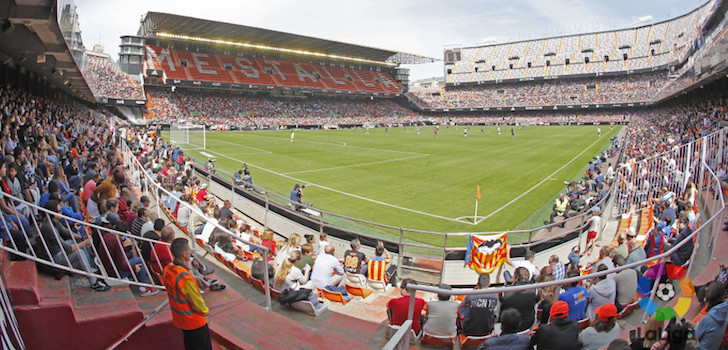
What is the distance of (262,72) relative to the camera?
74.8 meters

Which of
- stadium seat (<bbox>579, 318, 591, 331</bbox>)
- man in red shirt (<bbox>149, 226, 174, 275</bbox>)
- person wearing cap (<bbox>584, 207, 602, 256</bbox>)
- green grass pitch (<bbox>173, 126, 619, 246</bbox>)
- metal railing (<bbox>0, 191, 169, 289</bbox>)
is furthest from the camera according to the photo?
green grass pitch (<bbox>173, 126, 619, 246</bbox>)

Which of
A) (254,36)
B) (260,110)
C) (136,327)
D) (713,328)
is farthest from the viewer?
(260,110)

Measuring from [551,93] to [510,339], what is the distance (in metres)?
91.0

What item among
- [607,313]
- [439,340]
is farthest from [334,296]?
[607,313]

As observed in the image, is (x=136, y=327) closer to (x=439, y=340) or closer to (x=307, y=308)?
(x=307, y=308)

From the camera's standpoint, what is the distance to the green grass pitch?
15.7m

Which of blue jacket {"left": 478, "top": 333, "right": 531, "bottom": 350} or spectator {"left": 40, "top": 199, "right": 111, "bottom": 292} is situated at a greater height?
spectator {"left": 40, "top": 199, "right": 111, "bottom": 292}

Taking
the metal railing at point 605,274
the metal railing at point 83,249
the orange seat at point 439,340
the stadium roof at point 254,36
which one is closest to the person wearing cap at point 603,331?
the metal railing at point 605,274

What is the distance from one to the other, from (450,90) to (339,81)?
3133 cm

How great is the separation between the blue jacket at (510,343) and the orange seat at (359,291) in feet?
10.9

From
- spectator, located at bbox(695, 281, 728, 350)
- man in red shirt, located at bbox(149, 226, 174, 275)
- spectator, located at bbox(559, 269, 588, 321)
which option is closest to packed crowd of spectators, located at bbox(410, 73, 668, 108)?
spectator, located at bbox(559, 269, 588, 321)

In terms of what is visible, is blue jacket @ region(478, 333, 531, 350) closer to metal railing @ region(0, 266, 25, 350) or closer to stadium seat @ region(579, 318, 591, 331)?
stadium seat @ region(579, 318, 591, 331)

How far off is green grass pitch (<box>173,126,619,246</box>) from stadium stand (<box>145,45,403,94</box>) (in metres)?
33.9

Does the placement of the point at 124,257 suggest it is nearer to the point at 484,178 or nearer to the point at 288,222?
the point at 288,222
